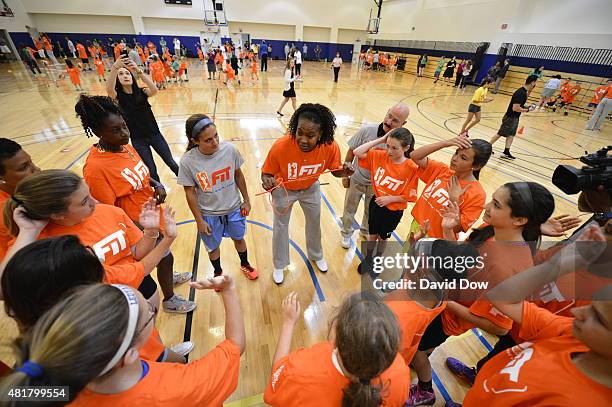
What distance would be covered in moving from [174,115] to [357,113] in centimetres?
627

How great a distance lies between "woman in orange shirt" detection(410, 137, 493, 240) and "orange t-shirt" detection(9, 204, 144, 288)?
2.10 metres

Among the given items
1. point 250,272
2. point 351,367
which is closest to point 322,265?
point 250,272

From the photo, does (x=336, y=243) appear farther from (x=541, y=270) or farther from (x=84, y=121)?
(x=84, y=121)

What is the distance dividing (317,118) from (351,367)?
5.95 feet

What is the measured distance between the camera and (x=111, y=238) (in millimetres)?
1547

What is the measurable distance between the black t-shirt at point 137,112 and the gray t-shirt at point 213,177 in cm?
190

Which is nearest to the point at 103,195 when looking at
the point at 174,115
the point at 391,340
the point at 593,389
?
the point at 391,340

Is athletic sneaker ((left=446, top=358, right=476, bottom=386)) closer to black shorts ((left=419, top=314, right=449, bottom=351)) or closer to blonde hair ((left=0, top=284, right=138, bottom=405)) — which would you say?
black shorts ((left=419, top=314, right=449, bottom=351))

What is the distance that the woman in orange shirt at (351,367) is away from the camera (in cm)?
94

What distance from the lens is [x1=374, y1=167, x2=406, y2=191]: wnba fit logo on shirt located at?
8.54 feet

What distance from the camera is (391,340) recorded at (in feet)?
3.17

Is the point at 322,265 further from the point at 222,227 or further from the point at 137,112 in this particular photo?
the point at 137,112

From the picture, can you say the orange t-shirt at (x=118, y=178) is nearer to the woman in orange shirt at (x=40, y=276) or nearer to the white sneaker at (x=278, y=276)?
the woman in orange shirt at (x=40, y=276)

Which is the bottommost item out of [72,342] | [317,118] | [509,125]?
[509,125]
